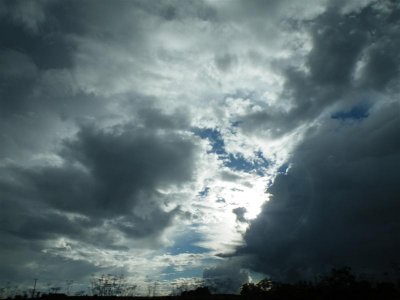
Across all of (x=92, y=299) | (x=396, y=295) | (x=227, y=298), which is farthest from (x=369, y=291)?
(x=92, y=299)

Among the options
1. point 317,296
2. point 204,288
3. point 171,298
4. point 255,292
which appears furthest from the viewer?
point 204,288

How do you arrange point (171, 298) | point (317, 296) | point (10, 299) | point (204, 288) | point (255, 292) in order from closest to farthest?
point (317, 296) < point (255, 292) < point (171, 298) < point (10, 299) < point (204, 288)

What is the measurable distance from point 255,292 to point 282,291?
29412 mm

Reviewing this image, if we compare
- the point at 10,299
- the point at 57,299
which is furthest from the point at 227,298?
the point at 10,299

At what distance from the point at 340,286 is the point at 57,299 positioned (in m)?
110

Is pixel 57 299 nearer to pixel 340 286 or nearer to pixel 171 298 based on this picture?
pixel 171 298

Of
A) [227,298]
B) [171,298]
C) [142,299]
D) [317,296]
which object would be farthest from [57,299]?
[317,296]

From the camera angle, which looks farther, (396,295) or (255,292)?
(255,292)

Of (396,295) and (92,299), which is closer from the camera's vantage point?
(396,295)

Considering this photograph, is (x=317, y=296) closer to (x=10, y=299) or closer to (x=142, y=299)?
(x=142, y=299)

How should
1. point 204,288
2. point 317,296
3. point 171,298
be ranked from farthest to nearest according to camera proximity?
point 204,288 → point 171,298 → point 317,296

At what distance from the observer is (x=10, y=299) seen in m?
169

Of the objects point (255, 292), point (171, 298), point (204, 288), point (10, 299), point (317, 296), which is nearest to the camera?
point (317, 296)

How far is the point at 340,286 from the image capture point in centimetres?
11206
